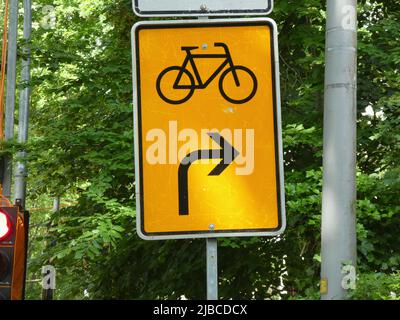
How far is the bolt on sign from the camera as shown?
2816 millimetres

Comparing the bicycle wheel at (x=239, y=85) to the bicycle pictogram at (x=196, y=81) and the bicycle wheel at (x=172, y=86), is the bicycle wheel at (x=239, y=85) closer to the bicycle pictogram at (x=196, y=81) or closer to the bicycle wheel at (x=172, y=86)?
the bicycle pictogram at (x=196, y=81)

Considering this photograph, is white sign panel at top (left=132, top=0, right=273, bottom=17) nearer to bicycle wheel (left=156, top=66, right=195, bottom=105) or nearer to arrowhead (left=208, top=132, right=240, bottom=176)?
bicycle wheel (left=156, top=66, right=195, bottom=105)

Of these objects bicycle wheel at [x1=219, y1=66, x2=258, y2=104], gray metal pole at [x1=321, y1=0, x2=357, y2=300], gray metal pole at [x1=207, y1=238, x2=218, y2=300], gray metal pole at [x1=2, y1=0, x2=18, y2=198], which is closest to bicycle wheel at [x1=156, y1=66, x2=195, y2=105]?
bicycle wheel at [x1=219, y1=66, x2=258, y2=104]

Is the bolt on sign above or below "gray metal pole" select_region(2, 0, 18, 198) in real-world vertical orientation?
below

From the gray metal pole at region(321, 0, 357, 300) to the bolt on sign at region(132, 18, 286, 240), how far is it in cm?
325

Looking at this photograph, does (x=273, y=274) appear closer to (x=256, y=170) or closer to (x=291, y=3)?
(x=291, y=3)

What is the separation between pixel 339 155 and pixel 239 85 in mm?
3345

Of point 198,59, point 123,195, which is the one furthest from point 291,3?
point 198,59

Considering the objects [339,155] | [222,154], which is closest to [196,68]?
[222,154]

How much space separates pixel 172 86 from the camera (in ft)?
9.39

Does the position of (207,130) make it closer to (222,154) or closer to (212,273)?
(222,154)

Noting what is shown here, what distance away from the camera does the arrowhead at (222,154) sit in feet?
9.20

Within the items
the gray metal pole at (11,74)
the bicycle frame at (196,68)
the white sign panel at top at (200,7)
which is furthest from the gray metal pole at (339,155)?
the gray metal pole at (11,74)
